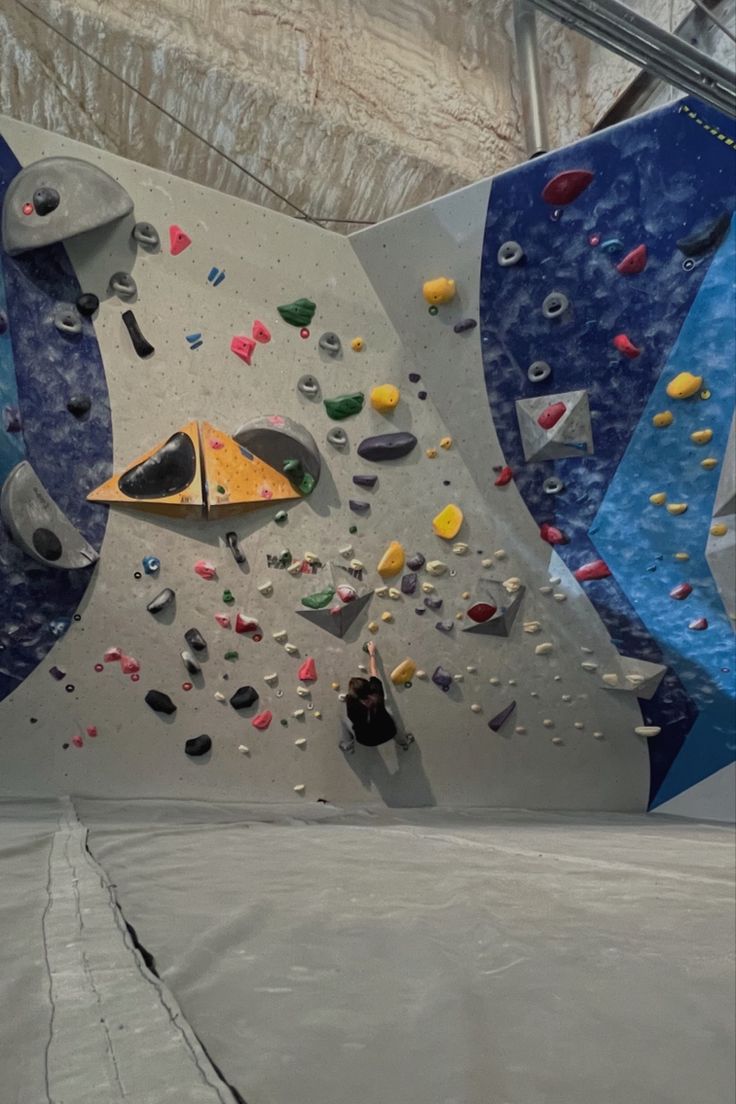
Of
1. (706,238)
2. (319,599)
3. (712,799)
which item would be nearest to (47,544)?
(319,599)

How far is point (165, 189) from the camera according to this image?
9.94ft

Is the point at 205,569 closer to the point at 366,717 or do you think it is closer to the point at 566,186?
the point at 366,717

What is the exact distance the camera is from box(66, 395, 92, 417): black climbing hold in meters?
2.88

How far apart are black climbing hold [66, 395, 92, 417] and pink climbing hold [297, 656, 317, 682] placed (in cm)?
130

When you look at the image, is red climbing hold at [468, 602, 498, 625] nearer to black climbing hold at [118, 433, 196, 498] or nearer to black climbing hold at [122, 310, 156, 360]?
black climbing hold at [118, 433, 196, 498]

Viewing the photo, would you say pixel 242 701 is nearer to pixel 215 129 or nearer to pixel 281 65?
pixel 215 129

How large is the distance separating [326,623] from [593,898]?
2.07 meters

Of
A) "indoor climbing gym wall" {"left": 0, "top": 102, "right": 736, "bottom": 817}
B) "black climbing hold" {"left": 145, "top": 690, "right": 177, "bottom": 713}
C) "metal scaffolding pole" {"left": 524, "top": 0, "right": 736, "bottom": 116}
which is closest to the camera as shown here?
"metal scaffolding pole" {"left": 524, "top": 0, "right": 736, "bottom": 116}

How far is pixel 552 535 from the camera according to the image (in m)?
3.28

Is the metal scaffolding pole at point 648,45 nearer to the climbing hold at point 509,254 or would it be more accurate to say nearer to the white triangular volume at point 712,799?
the climbing hold at point 509,254

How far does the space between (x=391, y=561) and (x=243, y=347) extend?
107cm

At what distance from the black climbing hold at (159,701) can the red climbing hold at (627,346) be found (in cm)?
222

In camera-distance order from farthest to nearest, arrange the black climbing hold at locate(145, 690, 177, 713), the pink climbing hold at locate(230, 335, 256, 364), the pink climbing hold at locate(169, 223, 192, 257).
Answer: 1. the pink climbing hold at locate(230, 335, 256, 364)
2. the pink climbing hold at locate(169, 223, 192, 257)
3. the black climbing hold at locate(145, 690, 177, 713)

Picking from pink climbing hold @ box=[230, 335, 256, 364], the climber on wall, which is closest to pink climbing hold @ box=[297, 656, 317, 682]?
the climber on wall
